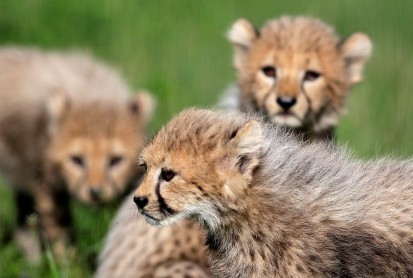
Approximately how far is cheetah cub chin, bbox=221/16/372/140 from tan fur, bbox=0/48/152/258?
87 cm

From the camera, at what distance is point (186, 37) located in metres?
9.76

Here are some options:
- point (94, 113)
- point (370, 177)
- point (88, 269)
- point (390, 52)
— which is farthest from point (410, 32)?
point (370, 177)

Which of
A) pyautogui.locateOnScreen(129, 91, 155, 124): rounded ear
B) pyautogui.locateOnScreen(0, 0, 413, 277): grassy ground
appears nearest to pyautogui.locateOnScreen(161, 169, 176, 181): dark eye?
pyautogui.locateOnScreen(129, 91, 155, 124): rounded ear

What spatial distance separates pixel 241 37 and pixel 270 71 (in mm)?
409

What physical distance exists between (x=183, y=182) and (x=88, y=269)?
227 centimetres

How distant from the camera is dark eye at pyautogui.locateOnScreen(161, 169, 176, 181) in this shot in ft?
12.8

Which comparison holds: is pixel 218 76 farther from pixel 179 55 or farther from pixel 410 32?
pixel 410 32

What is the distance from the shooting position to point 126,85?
311 inches

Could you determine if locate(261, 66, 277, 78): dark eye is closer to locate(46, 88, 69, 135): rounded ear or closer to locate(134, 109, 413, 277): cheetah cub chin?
locate(46, 88, 69, 135): rounded ear

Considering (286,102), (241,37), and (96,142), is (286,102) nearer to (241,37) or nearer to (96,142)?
(241,37)

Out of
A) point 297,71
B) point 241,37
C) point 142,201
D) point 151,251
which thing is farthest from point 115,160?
point 142,201

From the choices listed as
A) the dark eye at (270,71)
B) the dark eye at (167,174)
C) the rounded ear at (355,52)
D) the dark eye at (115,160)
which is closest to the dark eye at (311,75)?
the dark eye at (270,71)

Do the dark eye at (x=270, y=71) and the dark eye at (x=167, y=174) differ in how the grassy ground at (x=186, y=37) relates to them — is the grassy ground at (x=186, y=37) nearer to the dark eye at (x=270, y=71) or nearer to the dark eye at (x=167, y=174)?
the dark eye at (x=270, y=71)

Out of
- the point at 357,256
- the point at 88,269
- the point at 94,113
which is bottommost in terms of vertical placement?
the point at 88,269
